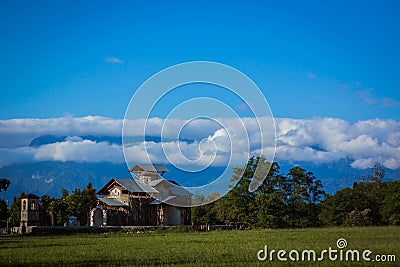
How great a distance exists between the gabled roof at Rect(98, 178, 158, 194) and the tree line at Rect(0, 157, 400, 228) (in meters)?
5.04

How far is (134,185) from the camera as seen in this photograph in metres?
56.4

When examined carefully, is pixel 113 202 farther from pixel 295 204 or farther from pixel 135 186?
pixel 295 204

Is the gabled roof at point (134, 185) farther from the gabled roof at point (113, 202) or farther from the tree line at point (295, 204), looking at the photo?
the tree line at point (295, 204)

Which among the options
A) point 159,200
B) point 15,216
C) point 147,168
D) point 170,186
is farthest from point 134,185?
point 15,216

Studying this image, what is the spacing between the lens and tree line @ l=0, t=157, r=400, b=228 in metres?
49.4

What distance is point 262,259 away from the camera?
61.2 ft

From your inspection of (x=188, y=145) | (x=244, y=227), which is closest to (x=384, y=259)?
(x=188, y=145)

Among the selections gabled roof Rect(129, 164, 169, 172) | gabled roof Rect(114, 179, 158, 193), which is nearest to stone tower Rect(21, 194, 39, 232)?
gabled roof Rect(114, 179, 158, 193)

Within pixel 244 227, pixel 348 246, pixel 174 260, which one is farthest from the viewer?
pixel 244 227

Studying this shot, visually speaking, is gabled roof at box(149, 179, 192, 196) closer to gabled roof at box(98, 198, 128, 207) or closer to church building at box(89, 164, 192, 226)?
church building at box(89, 164, 192, 226)

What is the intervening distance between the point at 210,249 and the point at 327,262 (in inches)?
266

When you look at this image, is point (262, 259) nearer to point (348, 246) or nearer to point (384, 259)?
point (384, 259)

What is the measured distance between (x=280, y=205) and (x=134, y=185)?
52.8 feet

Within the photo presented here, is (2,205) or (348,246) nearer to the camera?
(348,246)
